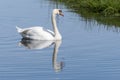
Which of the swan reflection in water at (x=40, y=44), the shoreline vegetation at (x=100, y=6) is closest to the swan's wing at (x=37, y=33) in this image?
the swan reflection in water at (x=40, y=44)

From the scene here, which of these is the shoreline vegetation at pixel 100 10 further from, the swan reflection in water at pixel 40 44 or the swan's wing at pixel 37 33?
the swan reflection in water at pixel 40 44

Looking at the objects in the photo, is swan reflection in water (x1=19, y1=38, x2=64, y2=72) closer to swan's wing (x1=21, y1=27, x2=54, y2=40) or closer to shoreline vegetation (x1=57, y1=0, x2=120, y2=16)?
swan's wing (x1=21, y1=27, x2=54, y2=40)

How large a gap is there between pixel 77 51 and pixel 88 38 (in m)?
2.06

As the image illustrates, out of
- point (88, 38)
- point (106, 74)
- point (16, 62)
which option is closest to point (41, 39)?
point (88, 38)

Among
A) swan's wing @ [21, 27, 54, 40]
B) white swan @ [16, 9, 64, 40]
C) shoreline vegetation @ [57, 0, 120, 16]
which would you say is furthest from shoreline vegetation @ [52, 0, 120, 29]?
swan's wing @ [21, 27, 54, 40]

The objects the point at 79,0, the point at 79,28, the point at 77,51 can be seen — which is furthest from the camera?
the point at 79,0

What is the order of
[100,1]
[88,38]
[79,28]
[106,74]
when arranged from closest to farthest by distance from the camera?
1. [106,74]
2. [88,38]
3. [79,28]
4. [100,1]

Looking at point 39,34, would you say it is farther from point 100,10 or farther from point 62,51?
point 100,10

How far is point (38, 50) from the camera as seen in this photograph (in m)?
14.4

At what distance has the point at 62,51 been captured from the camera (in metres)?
14.1

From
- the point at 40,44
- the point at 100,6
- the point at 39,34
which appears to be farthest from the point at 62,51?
the point at 100,6

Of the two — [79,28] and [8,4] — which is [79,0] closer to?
[8,4]

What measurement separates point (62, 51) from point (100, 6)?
24.5ft

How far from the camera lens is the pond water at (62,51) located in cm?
1166
